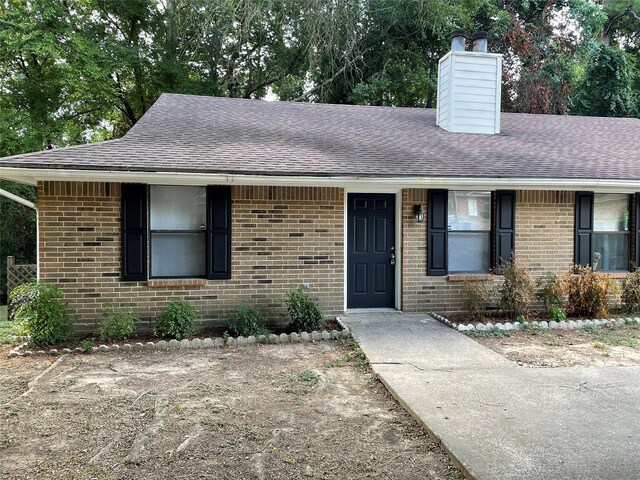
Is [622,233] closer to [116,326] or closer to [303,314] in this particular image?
[303,314]

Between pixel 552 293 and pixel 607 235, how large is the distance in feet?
6.42

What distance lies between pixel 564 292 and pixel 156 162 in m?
6.68

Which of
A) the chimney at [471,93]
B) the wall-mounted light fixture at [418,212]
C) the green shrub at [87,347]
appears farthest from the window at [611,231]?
the green shrub at [87,347]

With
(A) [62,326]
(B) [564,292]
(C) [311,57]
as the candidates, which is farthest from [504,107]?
(A) [62,326]

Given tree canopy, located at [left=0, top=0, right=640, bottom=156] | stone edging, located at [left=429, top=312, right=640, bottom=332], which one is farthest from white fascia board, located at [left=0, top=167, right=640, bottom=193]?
tree canopy, located at [left=0, top=0, right=640, bottom=156]

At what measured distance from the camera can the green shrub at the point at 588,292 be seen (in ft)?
25.8

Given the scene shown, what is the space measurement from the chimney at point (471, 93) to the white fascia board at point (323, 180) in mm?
2780

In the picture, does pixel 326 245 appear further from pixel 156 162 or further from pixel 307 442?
pixel 307 442

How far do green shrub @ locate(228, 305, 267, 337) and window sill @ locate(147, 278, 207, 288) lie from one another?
29.3 inches

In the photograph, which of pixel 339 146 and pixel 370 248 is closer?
pixel 370 248

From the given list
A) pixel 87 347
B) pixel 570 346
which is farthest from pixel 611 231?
pixel 87 347

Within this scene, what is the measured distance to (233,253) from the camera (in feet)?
24.2

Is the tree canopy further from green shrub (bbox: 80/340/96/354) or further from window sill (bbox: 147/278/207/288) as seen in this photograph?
green shrub (bbox: 80/340/96/354)

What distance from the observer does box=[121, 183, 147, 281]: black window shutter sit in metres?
6.91
